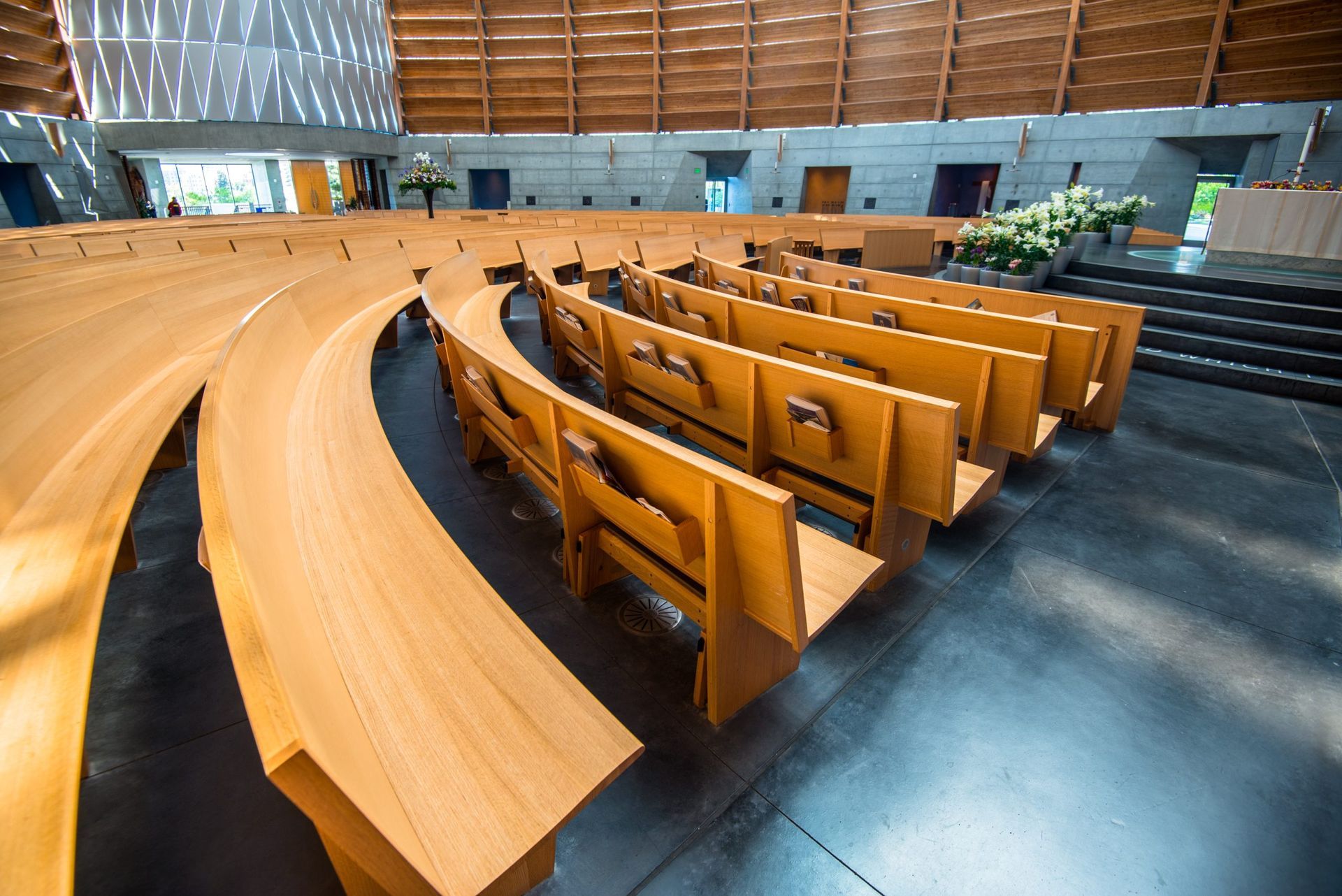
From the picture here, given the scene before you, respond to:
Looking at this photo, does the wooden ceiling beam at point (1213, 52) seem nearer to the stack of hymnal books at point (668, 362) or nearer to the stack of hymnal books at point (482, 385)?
the stack of hymnal books at point (668, 362)

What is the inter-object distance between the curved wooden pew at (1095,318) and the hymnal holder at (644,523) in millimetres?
2327

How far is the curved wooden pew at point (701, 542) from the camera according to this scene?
1142mm

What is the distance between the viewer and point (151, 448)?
1.62 meters

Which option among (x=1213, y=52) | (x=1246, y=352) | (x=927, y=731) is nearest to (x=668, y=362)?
(x=927, y=731)

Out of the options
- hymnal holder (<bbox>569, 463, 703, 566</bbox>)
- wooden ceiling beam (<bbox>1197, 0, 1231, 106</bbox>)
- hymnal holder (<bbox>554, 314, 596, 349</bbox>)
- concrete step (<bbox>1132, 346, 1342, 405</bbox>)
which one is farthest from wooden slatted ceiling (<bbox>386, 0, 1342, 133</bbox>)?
hymnal holder (<bbox>569, 463, 703, 566</bbox>)

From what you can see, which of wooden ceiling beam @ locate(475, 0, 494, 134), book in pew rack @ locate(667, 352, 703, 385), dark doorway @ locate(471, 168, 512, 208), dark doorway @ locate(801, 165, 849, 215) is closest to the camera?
book in pew rack @ locate(667, 352, 703, 385)

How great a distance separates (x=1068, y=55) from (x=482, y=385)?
15.2 metres

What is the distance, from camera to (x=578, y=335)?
312cm

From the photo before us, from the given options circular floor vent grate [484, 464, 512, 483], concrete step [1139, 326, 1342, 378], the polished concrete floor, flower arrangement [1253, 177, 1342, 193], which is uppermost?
flower arrangement [1253, 177, 1342, 193]

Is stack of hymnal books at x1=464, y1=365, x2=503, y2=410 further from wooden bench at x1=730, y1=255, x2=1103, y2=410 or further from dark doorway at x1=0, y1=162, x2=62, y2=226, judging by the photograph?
dark doorway at x1=0, y1=162, x2=62, y2=226

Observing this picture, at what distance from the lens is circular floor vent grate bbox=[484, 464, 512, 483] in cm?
254

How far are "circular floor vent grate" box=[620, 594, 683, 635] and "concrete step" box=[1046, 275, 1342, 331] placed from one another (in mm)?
5303

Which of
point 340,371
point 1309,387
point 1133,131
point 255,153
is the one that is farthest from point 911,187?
point 255,153

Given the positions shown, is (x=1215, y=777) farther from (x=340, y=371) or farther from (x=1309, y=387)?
(x=1309, y=387)
